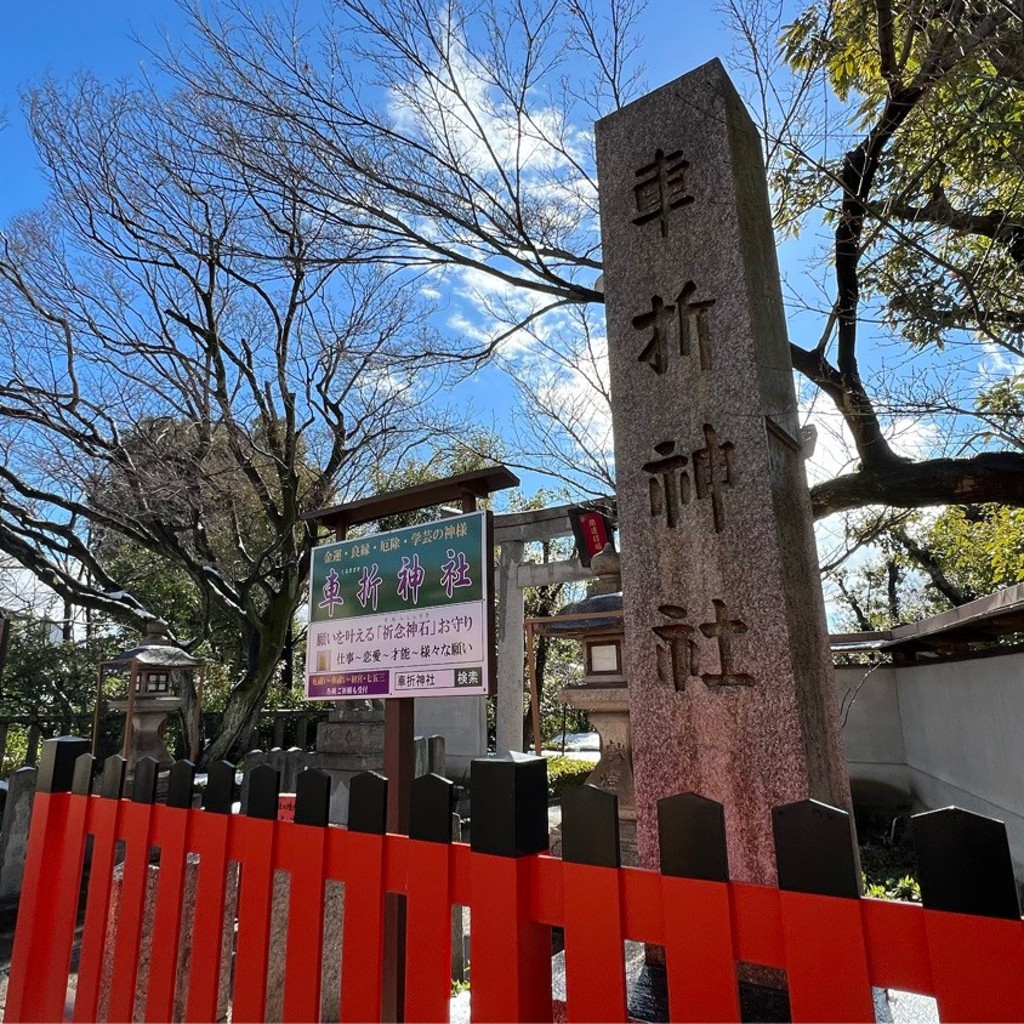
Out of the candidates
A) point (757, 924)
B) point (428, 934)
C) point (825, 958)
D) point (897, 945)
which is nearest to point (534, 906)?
point (428, 934)

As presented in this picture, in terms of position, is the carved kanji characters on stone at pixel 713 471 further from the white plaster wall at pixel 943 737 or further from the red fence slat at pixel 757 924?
the white plaster wall at pixel 943 737

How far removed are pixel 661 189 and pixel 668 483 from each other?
1.53 m

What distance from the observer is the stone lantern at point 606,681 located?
14.4ft

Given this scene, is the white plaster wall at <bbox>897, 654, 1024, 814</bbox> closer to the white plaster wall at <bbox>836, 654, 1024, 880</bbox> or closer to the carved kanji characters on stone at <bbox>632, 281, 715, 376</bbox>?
the white plaster wall at <bbox>836, 654, 1024, 880</bbox>

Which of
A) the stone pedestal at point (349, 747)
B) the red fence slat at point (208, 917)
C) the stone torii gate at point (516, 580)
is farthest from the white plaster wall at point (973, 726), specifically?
the stone pedestal at point (349, 747)

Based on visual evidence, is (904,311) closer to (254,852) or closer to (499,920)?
(499,920)

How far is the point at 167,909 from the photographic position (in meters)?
1.98

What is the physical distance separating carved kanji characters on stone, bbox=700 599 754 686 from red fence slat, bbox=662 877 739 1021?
4.81 feet

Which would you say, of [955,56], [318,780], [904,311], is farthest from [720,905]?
[955,56]

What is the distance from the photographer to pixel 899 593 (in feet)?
68.2

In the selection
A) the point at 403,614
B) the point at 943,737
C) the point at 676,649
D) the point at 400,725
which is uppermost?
the point at 403,614

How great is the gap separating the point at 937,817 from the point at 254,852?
1715 mm

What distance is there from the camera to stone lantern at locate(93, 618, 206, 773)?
837cm

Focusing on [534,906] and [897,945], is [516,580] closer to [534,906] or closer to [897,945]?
[534,906]
